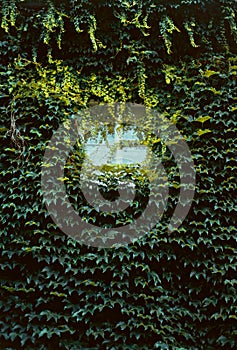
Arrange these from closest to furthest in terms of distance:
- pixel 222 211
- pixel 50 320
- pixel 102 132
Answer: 1. pixel 50 320
2. pixel 222 211
3. pixel 102 132

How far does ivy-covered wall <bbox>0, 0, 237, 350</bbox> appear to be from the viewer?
13.7 ft

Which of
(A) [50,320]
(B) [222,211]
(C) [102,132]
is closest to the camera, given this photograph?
(A) [50,320]

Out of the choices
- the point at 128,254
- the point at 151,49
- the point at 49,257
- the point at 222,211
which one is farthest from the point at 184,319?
the point at 151,49

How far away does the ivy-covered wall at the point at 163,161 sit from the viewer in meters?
4.17

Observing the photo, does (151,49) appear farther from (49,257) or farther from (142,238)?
(49,257)

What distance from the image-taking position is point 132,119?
4.88 m

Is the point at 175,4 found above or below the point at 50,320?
above

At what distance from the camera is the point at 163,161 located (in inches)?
180

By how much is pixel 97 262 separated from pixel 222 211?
1.47 m

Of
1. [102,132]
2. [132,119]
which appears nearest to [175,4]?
[132,119]

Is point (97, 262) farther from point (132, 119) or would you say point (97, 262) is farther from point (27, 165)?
point (132, 119)

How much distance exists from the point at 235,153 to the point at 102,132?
1552mm

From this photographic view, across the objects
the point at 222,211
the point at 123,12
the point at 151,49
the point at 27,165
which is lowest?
the point at 222,211

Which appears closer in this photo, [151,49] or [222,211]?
[222,211]
